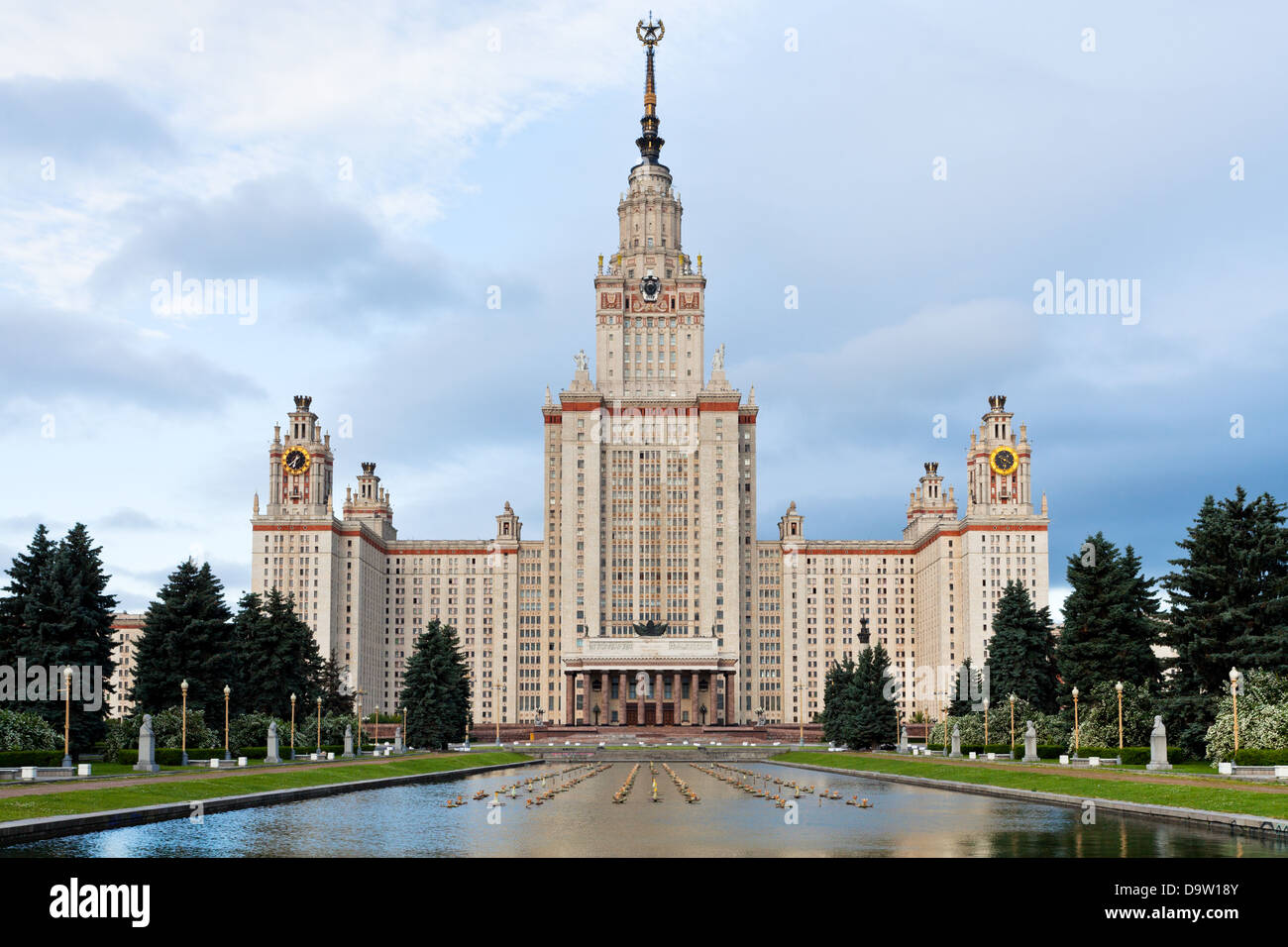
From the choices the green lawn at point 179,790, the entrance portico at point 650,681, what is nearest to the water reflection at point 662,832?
the green lawn at point 179,790

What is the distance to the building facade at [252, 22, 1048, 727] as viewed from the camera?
172000 mm

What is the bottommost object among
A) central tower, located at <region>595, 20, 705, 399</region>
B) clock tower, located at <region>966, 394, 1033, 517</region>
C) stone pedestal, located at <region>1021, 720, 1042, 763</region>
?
stone pedestal, located at <region>1021, 720, 1042, 763</region>

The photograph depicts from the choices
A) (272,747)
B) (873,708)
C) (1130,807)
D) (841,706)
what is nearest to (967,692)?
(873,708)

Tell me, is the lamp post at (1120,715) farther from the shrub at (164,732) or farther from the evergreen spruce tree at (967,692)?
the shrub at (164,732)

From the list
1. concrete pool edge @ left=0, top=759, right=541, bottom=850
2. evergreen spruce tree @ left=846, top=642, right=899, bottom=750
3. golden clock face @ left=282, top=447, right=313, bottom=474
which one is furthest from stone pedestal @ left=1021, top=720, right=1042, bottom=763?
golden clock face @ left=282, top=447, right=313, bottom=474

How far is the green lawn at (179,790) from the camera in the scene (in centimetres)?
3369

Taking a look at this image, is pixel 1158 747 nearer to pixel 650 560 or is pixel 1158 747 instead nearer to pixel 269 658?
pixel 269 658

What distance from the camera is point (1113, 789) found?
143ft

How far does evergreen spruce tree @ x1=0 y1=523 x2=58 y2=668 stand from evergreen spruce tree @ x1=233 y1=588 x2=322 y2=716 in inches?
668

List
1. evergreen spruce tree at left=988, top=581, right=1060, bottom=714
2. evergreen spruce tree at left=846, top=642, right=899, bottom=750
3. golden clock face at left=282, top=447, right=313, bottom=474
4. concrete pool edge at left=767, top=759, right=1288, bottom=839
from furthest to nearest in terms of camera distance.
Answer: golden clock face at left=282, top=447, right=313, bottom=474 < evergreen spruce tree at left=846, top=642, right=899, bottom=750 < evergreen spruce tree at left=988, top=581, right=1060, bottom=714 < concrete pool edge at left=767, top=759, right=1288, bottom=839

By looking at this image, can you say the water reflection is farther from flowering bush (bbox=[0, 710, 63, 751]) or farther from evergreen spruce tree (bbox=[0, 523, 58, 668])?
evergreen spruce tree (bbox=[0, 523, 58, 668])
